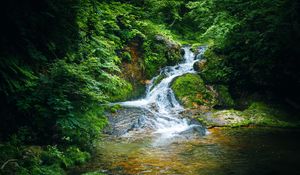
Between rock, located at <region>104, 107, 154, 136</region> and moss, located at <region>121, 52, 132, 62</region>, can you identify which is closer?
rock, located at <region>104, 107, 154, 136</region>

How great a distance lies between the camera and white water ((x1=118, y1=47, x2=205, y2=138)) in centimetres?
1283

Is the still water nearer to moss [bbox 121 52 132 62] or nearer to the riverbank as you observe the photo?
the riverbank

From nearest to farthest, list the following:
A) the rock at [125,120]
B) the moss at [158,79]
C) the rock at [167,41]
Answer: the rock at [125,120] < the moss at [158,79] < the rock at [167,41]

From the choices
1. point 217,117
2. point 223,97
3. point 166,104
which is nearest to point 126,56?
point 166,104

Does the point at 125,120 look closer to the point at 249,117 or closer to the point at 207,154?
the point at 207,154

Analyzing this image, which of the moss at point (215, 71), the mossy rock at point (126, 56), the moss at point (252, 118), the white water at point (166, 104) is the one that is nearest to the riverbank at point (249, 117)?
the moss at point (252, 118)

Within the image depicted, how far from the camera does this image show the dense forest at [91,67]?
668 centimetres

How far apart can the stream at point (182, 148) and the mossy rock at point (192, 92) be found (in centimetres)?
63

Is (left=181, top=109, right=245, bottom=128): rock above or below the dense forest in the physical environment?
below

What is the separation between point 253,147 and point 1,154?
6841 mm

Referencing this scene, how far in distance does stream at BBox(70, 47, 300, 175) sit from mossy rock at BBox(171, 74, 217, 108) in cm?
63

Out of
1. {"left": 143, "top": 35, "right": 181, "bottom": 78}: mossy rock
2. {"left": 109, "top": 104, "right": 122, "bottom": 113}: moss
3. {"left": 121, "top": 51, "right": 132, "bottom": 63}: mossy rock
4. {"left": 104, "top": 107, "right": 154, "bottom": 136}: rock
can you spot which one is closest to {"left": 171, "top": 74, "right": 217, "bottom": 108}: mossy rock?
{"left": 143, "top": 35, "right": 181, "bottom": 78}: mossy rock

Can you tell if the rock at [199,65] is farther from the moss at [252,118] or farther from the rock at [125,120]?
the rock at [125,120]

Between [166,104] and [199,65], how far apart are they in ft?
11.2
